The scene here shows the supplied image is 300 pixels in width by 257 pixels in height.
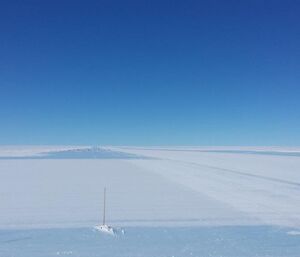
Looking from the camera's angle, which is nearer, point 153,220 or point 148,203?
point 153,220

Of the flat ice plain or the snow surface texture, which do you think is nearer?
the flat ice plain

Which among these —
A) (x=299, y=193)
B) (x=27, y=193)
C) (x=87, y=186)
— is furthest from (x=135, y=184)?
(x=299, y=193)

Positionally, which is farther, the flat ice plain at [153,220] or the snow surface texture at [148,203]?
the snow surface texture at [148,203]

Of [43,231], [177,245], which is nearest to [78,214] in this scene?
[43,231]

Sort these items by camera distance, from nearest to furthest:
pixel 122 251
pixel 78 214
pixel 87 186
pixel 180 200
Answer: pixel 122 251 < pixel 78 214 < pixel 180 200 < pixel 87 186

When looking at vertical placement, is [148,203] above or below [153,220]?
above

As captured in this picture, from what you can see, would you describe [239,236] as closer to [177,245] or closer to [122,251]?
[177,245]

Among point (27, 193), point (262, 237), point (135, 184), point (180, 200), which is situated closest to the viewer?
point (262, 237)

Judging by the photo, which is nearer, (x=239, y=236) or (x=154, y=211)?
(x=239, y=236)

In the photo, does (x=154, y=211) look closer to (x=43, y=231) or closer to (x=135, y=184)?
(x=43, y=231)
